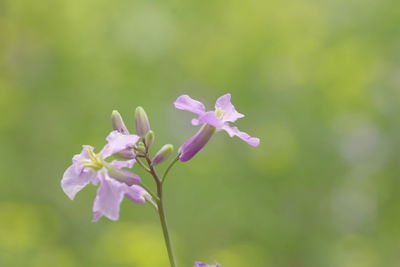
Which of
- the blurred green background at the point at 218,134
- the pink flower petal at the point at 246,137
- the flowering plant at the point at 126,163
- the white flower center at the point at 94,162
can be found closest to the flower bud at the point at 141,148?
the flowering plant at the point at 126,163

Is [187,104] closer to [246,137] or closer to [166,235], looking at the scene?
[246,137]

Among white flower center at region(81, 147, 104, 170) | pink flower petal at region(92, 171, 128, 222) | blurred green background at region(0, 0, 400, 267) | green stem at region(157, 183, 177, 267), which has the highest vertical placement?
blurred green background at region(0, 0, 400, 267)

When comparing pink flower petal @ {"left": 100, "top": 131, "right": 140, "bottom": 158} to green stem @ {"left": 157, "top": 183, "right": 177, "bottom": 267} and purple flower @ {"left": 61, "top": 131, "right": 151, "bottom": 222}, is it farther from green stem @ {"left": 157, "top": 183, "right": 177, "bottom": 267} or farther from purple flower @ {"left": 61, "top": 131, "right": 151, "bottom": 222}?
green stem @ {"left": 157, "top": 183, "right": 177, "bottom": 267}

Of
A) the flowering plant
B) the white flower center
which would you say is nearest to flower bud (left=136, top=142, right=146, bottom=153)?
the flowering plant

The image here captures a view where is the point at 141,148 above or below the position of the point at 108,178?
above

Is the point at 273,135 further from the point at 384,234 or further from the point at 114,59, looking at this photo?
the point at 114,59

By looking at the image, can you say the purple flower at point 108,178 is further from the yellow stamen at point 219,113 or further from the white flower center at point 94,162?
the yellow stamen at point 219,113

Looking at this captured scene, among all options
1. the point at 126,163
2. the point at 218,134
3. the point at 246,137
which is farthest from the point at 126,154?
the point at 218,134

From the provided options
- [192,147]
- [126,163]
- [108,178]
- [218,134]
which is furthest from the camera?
[218,134]
